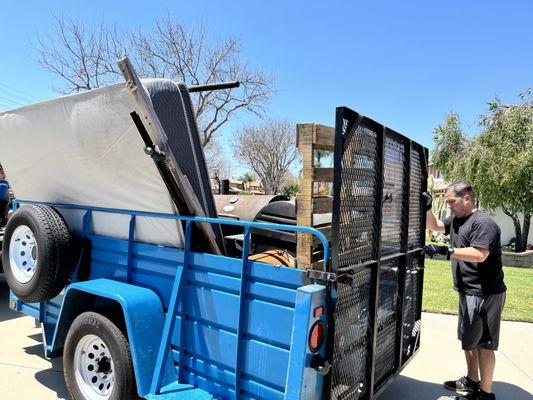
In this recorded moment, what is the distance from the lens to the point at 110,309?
3.01m

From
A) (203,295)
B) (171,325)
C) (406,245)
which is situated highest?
(406,245)

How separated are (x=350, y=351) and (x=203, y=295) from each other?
3.30 ft

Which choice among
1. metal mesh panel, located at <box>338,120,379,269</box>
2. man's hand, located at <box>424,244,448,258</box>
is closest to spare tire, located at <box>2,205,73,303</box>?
metal mesh panel, located at <box>338,120,379,269</box>


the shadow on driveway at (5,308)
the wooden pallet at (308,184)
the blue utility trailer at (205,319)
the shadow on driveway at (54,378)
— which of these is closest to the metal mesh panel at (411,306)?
the wooden pallet at (308,184)

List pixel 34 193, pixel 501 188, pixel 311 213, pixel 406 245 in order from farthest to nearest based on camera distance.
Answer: pixel 501 188 < pixel 34 193 < pixel 406 245 < pixel 311 213

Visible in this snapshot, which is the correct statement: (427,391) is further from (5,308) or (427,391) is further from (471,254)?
(5,308)

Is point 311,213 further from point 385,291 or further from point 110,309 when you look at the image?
point 110,309

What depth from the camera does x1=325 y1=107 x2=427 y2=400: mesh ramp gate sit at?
2.39 meters

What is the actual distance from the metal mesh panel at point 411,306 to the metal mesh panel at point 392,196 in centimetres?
45

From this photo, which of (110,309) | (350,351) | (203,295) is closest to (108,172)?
(110,309)

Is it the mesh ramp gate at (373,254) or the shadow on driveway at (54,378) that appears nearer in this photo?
the mesh ramp gate at (373,254)

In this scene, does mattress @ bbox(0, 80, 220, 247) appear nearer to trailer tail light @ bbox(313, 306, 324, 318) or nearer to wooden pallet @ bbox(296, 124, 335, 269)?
wooden pallet @ bbox(296, 124, 335, 269)

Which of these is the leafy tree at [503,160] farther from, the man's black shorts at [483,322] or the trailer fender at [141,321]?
the trailer fender at [141,321]

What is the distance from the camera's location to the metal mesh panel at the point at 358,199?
7.93 ft
